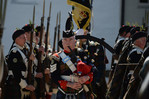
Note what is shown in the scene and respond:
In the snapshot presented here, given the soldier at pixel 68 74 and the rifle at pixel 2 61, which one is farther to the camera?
the soldier at pixel 68 74

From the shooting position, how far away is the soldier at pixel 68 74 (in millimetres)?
4527

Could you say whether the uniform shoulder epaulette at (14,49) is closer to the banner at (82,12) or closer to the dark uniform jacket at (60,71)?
the banner at (82,12)

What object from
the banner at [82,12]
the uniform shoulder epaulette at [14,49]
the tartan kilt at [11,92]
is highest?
the banner at [82,12]

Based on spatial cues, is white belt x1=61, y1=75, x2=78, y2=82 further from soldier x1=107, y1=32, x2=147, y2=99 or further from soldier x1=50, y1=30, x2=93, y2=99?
soldier x1=107, y1=32, x2=147, y2=99

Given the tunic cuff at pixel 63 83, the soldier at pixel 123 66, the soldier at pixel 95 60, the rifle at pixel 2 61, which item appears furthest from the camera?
the soldier at pixel 123 66

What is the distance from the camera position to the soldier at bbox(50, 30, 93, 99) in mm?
4527

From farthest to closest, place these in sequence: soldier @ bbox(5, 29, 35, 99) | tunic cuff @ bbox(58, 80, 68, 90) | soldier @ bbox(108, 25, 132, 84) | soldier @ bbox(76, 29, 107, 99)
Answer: soldier @ bbox(108, 25, 132, 84) → soldier @ bbox(5, 29, 35, 99) → soldier @ bbox(76, 29, 107, 99) → tunic cuff @ bbox(58, 80, 68, 90)

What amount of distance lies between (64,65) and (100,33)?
33.2ft

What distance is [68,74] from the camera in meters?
4.62

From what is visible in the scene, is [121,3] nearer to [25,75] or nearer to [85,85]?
[25,75]

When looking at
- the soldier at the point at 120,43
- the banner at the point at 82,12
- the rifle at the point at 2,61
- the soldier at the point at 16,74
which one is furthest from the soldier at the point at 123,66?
the rifle at the point at 2,61

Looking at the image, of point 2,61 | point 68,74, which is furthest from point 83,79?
point 2,61

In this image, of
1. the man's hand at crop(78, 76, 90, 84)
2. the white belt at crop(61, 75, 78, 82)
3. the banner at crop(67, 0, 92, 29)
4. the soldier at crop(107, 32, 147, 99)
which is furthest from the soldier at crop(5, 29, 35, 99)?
the soldier at crop(107, 32, 147, 99)

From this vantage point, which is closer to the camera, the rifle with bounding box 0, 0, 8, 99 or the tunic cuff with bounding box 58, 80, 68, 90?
the rifle with bounding box 0, 0, 8, 99
